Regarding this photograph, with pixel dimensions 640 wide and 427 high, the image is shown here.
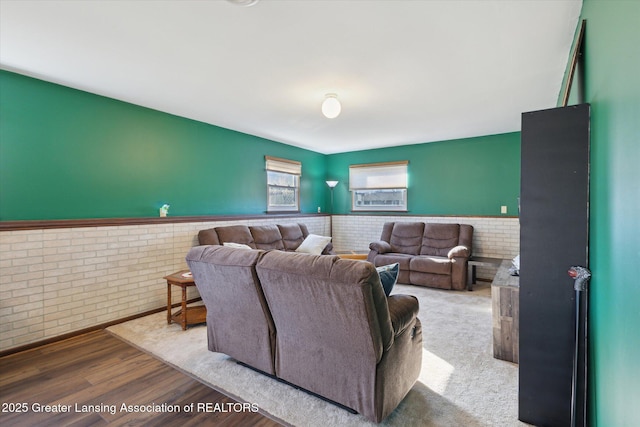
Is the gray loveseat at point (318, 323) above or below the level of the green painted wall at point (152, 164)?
below

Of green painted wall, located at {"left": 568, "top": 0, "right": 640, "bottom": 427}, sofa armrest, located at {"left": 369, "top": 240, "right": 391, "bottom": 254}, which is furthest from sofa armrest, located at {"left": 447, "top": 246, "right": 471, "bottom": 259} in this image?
green painted wall, located at {"left": 568, "top": 0, "right": 640, "bottom": 427}

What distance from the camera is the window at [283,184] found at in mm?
5840

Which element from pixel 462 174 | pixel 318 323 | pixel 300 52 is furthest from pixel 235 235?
pixel 462 174

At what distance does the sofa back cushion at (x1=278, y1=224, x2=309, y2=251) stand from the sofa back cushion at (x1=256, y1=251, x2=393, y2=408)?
3.23 meters

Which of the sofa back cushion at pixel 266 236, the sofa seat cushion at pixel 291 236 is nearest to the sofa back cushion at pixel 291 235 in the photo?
the sofa seat cushion at pixel 291 236

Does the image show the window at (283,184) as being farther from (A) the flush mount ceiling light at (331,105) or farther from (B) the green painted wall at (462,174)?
(A) the flush mount ceiling light at (331,105)

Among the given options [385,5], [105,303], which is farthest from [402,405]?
[105,303]

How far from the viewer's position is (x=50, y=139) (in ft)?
10.3

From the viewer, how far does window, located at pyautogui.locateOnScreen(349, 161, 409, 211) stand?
6.46 metres

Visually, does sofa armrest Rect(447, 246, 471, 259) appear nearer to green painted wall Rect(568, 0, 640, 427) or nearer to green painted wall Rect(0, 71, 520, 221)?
green painted wall Rect(0, 71, 520, 221)

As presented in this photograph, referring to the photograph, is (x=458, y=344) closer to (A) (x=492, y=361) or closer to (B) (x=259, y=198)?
(A) (x=492, y=361)

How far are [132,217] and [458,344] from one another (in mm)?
3929

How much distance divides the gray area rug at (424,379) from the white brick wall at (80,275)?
33cm

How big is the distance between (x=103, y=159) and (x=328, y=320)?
3.34 metres
